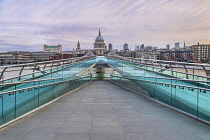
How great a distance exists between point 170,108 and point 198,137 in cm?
259

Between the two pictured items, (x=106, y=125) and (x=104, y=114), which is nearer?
(x=106, y=125)

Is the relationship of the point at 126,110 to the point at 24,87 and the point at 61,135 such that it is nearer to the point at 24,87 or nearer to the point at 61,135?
the point at 61,135

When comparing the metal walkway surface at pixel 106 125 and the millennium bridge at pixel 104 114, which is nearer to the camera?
the metal walkway surface at pixel 106 125

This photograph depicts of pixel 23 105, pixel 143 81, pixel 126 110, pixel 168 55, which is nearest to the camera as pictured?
pixel 23 105

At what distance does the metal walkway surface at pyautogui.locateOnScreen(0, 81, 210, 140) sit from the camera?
4453 millimetres

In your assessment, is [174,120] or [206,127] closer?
[206,127]

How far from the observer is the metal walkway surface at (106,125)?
14.6ft

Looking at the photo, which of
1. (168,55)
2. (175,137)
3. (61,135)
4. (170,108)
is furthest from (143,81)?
(168,55)

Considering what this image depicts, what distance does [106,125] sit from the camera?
5.09 meters

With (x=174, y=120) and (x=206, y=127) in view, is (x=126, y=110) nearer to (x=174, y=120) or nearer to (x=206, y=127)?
(x=174, y=120)

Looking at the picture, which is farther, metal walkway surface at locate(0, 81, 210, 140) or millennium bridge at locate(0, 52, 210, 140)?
millennium bridge at locate(0, 52, 210, 140)

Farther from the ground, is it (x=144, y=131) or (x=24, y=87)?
(x=24, y=87)

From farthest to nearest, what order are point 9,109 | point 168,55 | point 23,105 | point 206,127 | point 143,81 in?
point 168,55 → point 143,81 → point 23,105 → point 9,109 → point 206,127

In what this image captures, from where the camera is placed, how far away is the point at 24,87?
639 cm
